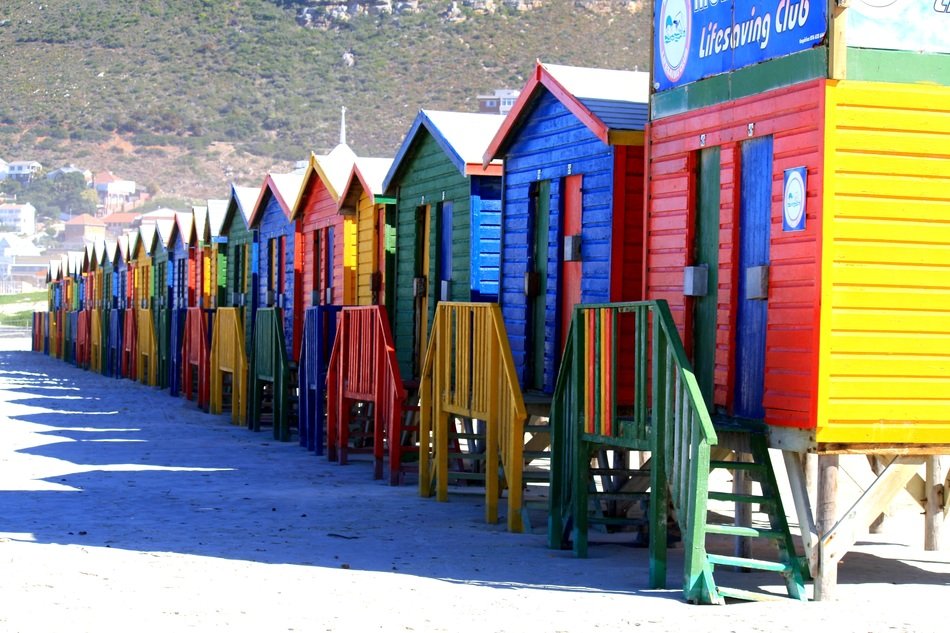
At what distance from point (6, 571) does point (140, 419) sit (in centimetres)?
1453

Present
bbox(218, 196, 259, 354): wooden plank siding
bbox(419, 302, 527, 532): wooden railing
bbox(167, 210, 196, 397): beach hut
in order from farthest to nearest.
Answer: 1. bbox(167, 210, 196, 397): beach hut
2. bbox(218, 196, 259, 354): wooden plank siding
3. bbox(419, 302, 527, 532): wooden railing

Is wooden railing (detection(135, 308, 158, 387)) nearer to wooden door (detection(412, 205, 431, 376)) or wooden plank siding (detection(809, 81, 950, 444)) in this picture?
wooden door (detection(412, 205, 431, 376))

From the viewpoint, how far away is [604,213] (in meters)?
12.6

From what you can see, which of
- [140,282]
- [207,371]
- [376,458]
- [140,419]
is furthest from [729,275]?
[140,282]

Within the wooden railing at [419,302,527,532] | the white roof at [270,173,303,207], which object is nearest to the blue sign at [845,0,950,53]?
the wooden railing at [419,302,527,532]

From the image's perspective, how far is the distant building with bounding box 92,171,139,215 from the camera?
14895 centimetres

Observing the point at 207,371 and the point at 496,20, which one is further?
the point at 496,20

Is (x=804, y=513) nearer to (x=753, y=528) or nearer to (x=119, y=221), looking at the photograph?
(x=753, y=528)

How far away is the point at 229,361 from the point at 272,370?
3.18 m

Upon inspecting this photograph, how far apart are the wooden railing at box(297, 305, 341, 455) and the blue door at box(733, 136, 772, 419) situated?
31.7 feet

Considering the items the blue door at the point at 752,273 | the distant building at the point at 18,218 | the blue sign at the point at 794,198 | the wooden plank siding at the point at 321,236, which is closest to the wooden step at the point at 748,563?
the blue door at the point at 752,273

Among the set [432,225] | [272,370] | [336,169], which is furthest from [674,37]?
[272,370]

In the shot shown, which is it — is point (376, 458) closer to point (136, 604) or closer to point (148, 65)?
point (136, 604)

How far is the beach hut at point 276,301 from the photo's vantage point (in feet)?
69.1
